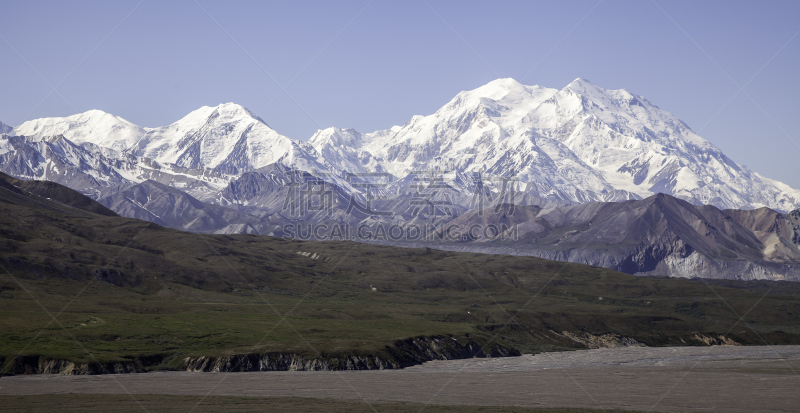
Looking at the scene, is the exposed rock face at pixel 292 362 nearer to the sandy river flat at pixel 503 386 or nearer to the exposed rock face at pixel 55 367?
the sandy river flat at pixel 503 386

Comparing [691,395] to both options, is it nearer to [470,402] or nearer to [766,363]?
[470,402]

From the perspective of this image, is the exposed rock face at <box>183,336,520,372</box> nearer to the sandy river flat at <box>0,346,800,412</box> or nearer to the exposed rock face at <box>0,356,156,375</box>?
the sandy river flat at <box>0,346,800,412</box>

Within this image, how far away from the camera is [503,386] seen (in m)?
142

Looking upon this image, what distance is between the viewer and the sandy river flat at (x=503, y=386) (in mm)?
120562

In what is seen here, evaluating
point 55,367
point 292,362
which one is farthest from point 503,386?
point 55,367

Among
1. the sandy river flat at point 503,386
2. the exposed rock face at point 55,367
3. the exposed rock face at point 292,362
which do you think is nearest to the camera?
the sandy river flat at point 503,386

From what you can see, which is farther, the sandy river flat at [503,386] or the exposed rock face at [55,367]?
the exposed rock face at [55,367]

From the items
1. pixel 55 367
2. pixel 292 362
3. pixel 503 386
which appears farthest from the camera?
pixel 292 362

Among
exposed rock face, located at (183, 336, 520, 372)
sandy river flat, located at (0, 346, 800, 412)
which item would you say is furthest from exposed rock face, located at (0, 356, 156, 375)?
exposed rock face, located at (183, 336, 520, 372)

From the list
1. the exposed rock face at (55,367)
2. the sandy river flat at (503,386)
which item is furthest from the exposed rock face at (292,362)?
the exposed rock face at (55,367)

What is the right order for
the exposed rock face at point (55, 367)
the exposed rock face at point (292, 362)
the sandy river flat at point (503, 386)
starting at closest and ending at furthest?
the sandy river flat at point (503, 386)
the exposed rock face at point (55, 367)
the exposed rock face at point (292, 362)

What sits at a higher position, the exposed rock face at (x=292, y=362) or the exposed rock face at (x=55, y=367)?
the exposed rock face at (x=292, y=362)

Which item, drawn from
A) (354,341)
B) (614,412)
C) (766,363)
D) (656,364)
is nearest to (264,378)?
(354,341)

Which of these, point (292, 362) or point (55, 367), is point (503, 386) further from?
point (55, 367)
